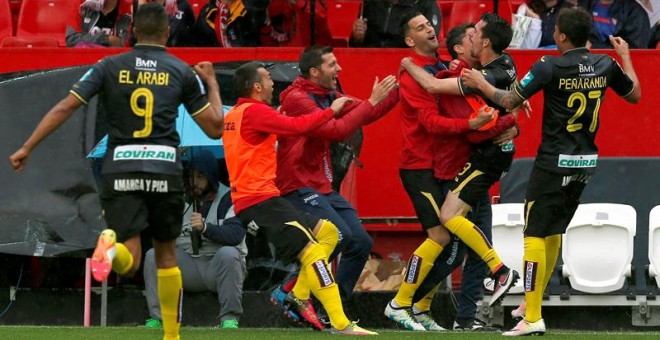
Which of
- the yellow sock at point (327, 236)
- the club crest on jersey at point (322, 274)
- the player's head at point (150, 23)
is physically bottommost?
the club crest on jersey at point (322, 274)

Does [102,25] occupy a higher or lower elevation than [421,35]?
lower

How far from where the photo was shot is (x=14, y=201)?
460 inches

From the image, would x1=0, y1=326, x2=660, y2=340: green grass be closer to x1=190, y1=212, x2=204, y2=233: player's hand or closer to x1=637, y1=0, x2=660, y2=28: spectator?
x1=190, y1=212, x2=204, y2=233: player's hand

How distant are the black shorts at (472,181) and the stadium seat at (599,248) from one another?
1860 millimetres

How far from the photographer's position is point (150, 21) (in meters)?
7.96

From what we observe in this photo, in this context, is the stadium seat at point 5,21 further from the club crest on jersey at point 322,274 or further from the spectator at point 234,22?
the club crest on jersey at point 322,274

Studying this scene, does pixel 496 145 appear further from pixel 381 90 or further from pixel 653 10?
pixel 653 10

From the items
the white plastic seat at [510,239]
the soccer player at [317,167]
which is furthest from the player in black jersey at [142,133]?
the white plastic seat at [510,239]

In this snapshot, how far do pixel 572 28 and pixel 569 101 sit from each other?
47 cm

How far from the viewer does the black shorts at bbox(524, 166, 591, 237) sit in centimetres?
905

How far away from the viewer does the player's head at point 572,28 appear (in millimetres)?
8977

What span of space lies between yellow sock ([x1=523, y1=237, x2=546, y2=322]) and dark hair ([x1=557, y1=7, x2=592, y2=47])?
132 cm

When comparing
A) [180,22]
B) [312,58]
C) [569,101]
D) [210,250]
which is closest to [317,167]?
[312,58]

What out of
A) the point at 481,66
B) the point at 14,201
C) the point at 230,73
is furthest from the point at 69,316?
the point at 481,66
